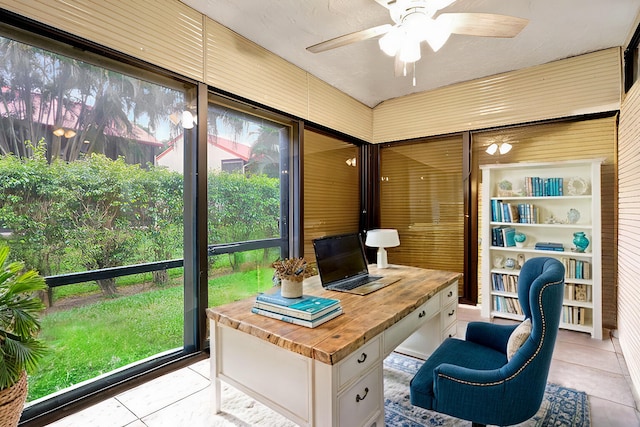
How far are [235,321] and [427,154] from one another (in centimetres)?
362

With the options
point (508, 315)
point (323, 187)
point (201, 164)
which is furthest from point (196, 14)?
point (508, 315)

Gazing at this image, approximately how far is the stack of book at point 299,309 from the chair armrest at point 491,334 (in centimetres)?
94

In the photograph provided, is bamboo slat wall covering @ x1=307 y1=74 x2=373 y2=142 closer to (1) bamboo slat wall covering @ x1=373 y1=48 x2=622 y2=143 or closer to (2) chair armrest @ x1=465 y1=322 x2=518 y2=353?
(1) bamboo slat wall covering @ x1=373 y1=48 x2=622 y2=143

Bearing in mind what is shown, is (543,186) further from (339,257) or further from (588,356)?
(339,257)

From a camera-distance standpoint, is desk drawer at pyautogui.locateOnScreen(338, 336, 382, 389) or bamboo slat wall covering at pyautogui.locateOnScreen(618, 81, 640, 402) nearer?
desk drawer at pyautogui.locateOnScreen(338, 336, 382, 389)

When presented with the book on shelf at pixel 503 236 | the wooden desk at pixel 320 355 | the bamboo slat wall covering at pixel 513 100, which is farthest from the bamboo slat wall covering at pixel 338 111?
the wooden desk at pixel 320 355

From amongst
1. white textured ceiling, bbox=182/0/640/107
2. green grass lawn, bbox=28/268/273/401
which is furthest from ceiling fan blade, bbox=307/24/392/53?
green grass lawn, bbox=28/268/273/401

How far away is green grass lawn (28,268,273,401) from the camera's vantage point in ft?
6.51

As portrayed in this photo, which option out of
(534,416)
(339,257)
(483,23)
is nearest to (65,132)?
(339,257)

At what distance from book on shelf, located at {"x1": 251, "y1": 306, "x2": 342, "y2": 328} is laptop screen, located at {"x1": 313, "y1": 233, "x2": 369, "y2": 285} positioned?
0.54 metres

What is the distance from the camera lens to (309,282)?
2.40 m

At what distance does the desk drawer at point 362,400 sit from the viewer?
139cm

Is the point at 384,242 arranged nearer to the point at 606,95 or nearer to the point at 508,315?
the point at 508,315

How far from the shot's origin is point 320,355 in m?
1.30
